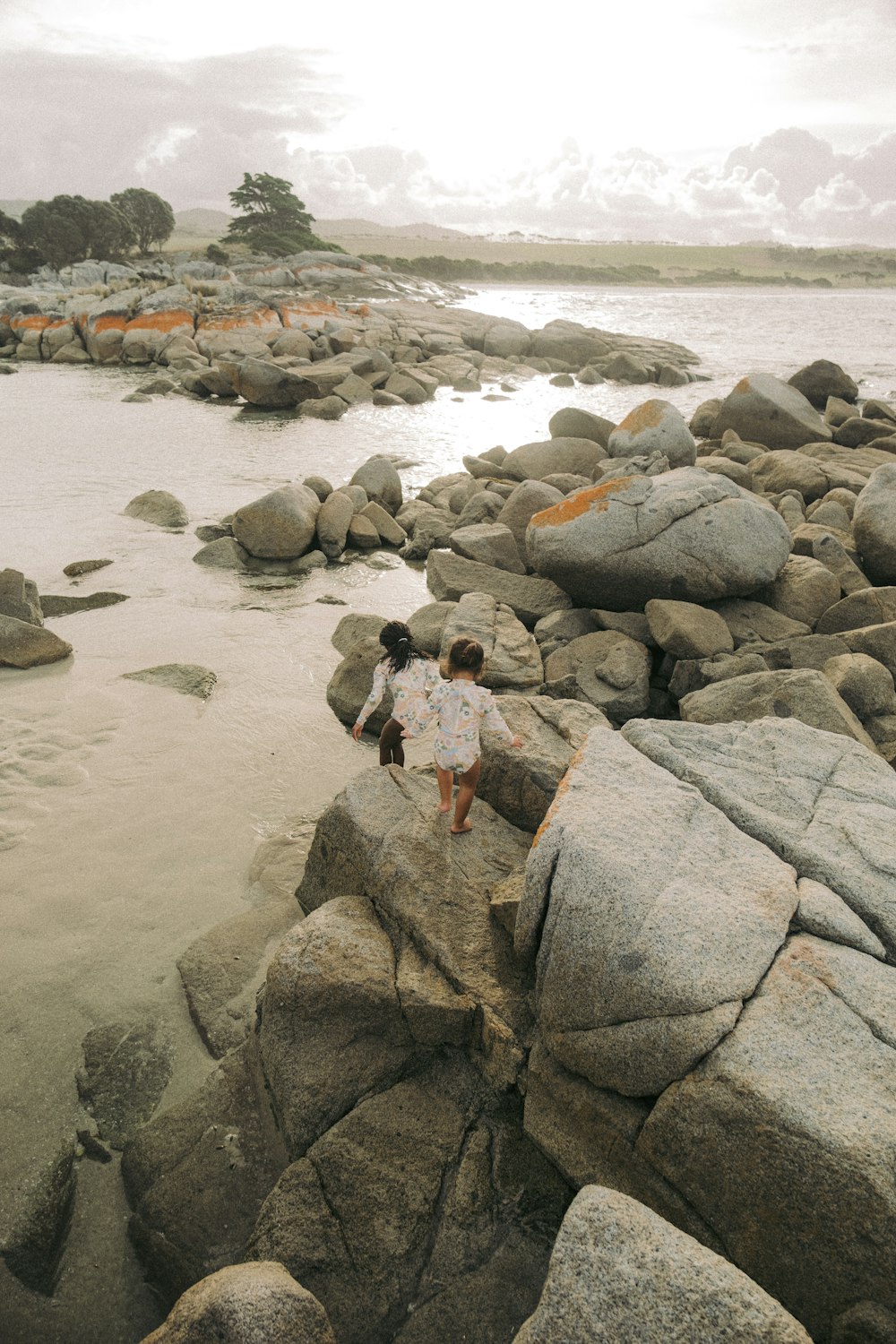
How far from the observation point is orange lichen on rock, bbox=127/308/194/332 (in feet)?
100

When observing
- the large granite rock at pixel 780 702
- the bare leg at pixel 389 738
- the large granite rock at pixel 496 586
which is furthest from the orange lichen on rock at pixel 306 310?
the bare leg at pixel 389 738

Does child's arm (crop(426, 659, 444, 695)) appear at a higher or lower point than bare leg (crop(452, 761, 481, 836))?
higher

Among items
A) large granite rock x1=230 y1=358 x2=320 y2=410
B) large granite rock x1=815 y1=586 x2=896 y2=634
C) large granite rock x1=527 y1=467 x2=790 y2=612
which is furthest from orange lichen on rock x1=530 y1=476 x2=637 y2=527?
large granite rock x1=230 y1=358 x2=320 y2=410

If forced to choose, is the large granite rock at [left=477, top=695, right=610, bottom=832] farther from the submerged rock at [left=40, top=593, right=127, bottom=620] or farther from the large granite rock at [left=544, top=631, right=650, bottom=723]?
the submerged rock at [left=40, top=593, right=127, bottom=620]

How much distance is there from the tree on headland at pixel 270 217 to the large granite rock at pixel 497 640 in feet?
191

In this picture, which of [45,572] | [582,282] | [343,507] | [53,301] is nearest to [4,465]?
[45,572]

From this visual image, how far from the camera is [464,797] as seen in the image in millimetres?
4590

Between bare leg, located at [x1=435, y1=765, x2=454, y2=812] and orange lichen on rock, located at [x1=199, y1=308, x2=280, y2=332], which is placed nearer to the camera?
bare leg, located at [x1=435, y1=765, x2=454, y2=812]

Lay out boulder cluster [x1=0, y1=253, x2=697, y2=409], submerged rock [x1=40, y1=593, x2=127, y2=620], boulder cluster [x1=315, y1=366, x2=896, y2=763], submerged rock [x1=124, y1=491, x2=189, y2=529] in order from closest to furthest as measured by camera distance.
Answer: boulder cluster [x1=315, y1=366, x2=896, y2=763] → submerged rock [x1=40, y1=593, x2=127, y2=620] → submerged rock [x1=124, y1=491, x2=189, y2=529] → boulder cluster [x1=0, y1=253, x2=697, y2=409]

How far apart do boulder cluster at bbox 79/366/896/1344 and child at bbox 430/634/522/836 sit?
18 cm

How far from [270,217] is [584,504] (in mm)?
63372

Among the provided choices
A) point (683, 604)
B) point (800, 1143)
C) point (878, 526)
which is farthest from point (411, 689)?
point (878, 526)

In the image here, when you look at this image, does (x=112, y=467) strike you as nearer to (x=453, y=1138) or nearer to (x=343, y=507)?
(x=343, y=507)

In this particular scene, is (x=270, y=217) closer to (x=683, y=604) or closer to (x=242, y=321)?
(x=242, y=321)
